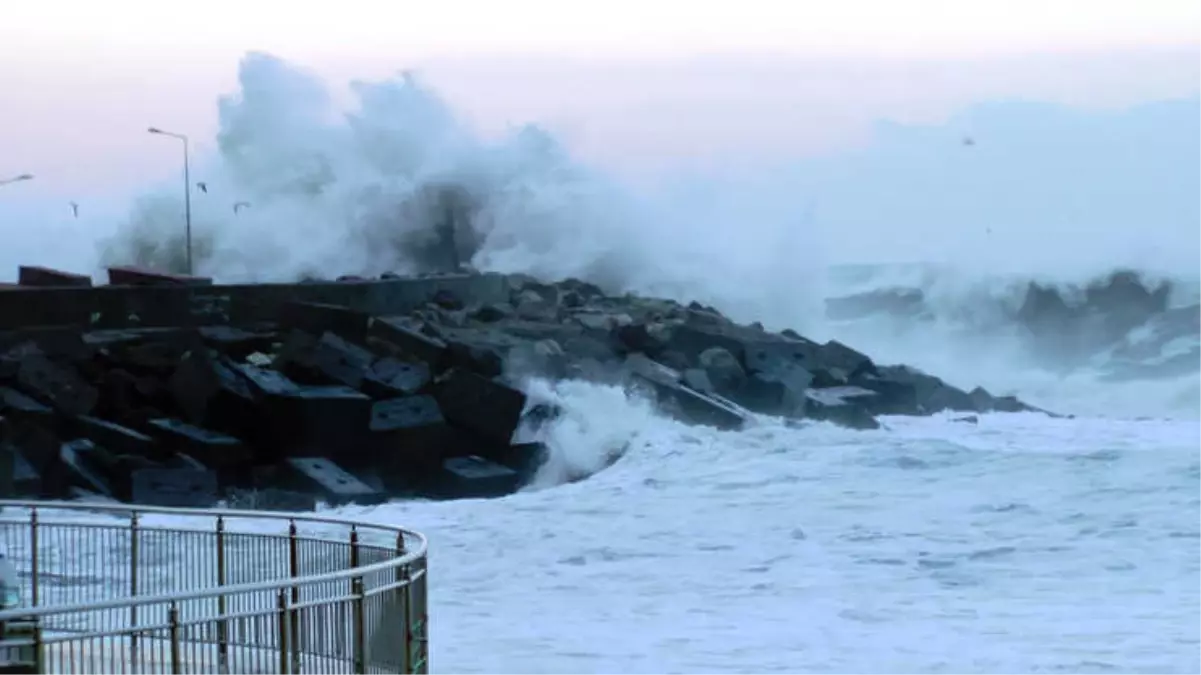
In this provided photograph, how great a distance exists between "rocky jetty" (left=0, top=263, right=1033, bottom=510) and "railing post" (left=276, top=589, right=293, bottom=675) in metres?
9.27

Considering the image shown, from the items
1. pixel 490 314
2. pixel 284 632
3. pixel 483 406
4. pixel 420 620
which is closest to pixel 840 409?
pixel 483 406

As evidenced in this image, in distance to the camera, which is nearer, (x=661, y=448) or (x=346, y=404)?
(x=346, y=404)

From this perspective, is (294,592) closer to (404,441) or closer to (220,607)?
(220,607)

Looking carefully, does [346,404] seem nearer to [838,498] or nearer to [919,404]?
[838,498]

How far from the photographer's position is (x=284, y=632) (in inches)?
240

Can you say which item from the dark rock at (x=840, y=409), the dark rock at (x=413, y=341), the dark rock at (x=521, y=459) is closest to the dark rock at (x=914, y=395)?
the dark rock at (x=840, y=409)

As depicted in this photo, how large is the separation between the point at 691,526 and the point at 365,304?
26.0 ft

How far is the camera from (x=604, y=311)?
24.4 meters

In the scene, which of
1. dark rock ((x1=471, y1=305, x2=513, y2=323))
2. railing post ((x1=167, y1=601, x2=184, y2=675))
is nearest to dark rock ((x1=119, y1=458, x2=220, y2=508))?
dark rock ((x1=471, y1=305, x2=513, y2=323))

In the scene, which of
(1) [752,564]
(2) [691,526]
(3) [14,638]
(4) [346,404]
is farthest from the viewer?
(4) [346,404]

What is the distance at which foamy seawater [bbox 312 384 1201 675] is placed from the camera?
10.1 meters

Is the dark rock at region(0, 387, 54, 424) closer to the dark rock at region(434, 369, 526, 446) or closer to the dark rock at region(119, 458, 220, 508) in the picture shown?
the dark rock at region(119, 458, 220, 508)

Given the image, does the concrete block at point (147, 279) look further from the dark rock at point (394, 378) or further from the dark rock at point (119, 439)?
the dark rock at point (119, 439)

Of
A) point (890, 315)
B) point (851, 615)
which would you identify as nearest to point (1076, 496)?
point (851, 615)
